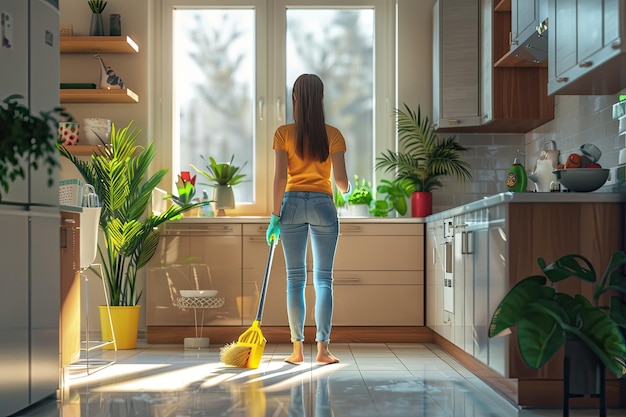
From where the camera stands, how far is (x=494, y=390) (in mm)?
4039

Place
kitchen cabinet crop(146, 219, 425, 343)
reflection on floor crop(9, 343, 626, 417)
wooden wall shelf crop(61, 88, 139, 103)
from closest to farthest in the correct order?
reflection on floor crop(9, 343, 626, 417), kitchen cabinet crop(146, 219, 425, 343), wooden wall shelf crop(61, 88, 139, 103)

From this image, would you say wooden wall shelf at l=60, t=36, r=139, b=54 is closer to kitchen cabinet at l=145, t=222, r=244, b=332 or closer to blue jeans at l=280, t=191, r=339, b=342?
kitchen cabinet at l=145, t=222, r=244, b=332

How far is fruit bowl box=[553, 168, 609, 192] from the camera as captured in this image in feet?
11.9

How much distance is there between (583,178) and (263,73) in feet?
11.7

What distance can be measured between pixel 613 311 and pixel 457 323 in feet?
5.77

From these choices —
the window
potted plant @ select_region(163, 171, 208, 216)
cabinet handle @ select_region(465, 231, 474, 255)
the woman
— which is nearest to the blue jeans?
the woman

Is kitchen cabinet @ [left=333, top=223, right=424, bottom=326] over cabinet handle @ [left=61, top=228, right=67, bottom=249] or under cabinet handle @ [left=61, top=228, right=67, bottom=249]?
under

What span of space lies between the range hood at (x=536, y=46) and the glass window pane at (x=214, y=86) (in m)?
2.48

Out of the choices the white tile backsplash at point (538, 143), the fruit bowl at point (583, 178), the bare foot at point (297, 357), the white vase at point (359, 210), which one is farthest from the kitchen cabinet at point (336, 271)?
the fruit bowl at point (583, 178)

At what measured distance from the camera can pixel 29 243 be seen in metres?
3.54

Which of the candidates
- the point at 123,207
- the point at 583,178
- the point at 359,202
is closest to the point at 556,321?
the point at 583,178

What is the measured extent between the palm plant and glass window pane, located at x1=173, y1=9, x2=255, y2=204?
1.15 m

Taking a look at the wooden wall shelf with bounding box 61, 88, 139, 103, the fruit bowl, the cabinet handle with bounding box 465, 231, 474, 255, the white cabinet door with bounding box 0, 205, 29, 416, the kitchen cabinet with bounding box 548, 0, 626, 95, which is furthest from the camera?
the wooden wall shelf with bounding box 61, 88, 139, 103

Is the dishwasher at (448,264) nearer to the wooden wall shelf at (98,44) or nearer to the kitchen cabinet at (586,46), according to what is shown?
the kitchen cabinet at (586,46)
